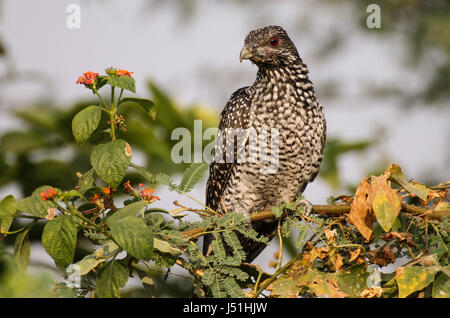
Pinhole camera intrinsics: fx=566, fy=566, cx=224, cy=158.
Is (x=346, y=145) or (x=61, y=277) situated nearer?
(x=61, y=277)

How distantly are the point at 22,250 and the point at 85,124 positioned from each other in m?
0.54

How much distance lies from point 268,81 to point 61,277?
1.99 m

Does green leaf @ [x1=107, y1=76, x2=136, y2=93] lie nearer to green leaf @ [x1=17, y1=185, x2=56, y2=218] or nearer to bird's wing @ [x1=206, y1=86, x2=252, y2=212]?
green leaf @ [x1=17, y1=185, x2=56, y2=218]

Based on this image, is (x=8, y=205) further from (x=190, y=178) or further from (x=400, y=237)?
(x=400, y=237)

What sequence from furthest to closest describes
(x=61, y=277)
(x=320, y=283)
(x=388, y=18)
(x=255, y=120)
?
(x=388, y=18) → (x=255, y=120) → (x=320, y=283) → (x=61, y=277)

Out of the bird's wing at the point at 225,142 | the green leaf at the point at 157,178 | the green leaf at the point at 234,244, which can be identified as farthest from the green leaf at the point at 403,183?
the bird's wing at the point at 225,142

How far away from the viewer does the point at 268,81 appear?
3625 millimetres

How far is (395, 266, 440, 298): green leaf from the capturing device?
2.08 m

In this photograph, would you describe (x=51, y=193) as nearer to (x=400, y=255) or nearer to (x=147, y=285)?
(x=147, y=285)

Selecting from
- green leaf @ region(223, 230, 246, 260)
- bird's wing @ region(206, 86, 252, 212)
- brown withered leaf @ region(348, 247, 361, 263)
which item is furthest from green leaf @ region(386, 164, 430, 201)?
bird's wing @ region(206, 86, 252, 212)

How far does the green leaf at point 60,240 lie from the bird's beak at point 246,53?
1941 millimetres

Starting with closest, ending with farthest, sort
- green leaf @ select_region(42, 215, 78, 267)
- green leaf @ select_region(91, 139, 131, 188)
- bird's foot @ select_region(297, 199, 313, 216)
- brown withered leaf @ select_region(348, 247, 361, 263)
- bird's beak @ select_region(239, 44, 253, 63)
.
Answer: green leaf @ select_region(42, 215, 78, 267)
green leaf @ select_region(91, 139, 131, 188)
brown withered leaf @ select_region(348, 247, 361, 263)
bird's foot @ select_region(297, 199, 313, 216)
bird's beak @ select_region(239, 44, 253, 63)

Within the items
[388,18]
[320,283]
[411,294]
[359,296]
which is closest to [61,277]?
[320,283]

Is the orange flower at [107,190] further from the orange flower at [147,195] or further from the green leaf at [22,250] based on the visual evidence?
the green leaf at [22,250]
